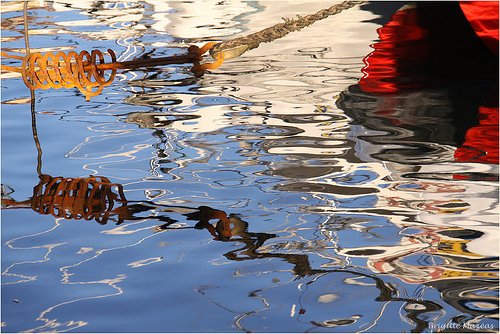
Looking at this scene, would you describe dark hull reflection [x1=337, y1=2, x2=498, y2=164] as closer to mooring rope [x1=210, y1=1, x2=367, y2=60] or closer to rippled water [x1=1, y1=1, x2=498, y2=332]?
rippled water [x1=1, y1=1, x2=498, y2=332]

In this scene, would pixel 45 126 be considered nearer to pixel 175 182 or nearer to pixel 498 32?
pixel 175 182

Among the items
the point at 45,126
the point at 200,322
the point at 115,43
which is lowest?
the point at 200,322

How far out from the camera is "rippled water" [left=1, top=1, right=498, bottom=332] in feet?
4.35

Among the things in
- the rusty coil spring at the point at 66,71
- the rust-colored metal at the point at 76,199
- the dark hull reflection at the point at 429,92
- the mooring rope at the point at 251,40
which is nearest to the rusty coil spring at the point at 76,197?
the rust-colored metal at the point at 76,199

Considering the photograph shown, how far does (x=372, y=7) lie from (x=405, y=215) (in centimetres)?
357

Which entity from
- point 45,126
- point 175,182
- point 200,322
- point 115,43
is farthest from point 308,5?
point 200,322

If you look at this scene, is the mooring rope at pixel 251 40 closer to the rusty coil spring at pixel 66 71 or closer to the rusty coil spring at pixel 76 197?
the rusty coil spring at pixel 66 71

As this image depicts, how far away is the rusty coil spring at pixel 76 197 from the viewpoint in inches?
71.5

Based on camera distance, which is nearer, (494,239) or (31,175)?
(494,239)

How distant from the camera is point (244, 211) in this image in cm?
181

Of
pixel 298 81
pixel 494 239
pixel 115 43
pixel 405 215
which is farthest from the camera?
pixel 115 43

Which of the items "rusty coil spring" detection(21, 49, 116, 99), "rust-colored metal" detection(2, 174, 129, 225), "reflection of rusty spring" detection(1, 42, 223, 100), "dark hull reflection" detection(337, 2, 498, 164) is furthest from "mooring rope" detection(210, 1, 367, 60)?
"rust-colored metal" detection(2, 174, 129, 225)

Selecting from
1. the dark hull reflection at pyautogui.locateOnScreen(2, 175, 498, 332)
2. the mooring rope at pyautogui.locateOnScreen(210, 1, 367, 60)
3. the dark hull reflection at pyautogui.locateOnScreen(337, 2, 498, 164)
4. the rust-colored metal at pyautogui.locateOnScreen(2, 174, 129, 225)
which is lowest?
the dark hull reflection at pyautogui.locateOnScreen(2, 175, 498, 332)

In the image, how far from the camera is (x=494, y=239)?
1.58m
